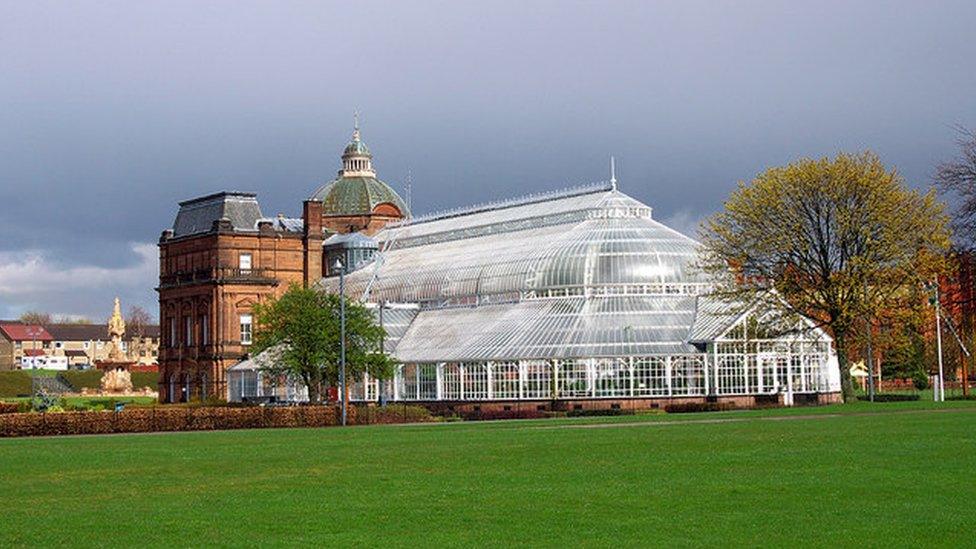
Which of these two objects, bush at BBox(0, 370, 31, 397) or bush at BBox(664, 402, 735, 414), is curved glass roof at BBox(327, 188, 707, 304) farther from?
bush at BBox(0, 370, 31, 397)

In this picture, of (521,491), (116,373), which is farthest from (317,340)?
(116,373)

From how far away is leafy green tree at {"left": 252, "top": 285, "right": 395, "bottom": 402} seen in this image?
88.7m

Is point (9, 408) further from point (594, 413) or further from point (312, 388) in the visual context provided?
point (594, 413)

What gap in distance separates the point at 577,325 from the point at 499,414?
31.9 feet

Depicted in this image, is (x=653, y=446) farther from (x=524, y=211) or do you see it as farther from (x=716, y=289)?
(x=524, y=211)

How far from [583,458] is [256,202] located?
96.7 m

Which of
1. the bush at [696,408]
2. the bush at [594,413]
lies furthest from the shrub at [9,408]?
the bush at [696,408]

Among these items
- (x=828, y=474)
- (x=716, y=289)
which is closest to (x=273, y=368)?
(x=716, y=289)

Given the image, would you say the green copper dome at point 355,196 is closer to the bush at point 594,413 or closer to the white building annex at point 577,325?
the white building annex at point 577,325

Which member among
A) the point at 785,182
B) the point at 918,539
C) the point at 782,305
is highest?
the point at 785,182

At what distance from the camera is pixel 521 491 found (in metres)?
29.1

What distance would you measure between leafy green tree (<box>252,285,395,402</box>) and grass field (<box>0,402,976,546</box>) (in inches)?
1561

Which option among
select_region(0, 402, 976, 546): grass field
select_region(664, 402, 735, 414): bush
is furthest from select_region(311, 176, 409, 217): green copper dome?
select_region(0, 402, 976, 546): grass field

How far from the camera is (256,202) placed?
5153 inches
